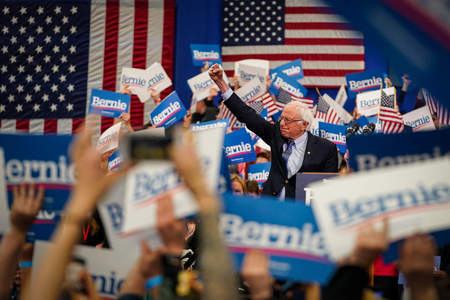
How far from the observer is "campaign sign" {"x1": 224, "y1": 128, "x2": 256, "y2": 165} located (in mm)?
5367

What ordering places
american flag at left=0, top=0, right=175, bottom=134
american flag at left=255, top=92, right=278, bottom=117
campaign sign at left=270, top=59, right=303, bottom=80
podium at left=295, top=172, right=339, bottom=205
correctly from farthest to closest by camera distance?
american flag at left=0, top=0, right=175, bottom=134, campaign sign at left=270, top=59, right=303, bottom=80, american flag at left=255, top=92, right=278, bottom=117, podium at left=295, top=172, right=339, bottom=205

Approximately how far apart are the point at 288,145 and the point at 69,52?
22.8 ft

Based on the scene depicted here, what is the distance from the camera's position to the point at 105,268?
1880 mm

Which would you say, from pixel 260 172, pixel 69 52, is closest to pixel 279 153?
pixel 260 172

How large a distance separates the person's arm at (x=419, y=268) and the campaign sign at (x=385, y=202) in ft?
0.26

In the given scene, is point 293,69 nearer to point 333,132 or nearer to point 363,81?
point 363,81

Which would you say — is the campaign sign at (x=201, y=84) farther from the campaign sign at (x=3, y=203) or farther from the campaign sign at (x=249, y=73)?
the campaign sign at (x=3, y=203)

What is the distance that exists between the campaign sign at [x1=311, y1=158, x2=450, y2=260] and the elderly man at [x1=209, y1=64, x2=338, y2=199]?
2.41 metres

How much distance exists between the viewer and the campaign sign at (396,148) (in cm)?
186

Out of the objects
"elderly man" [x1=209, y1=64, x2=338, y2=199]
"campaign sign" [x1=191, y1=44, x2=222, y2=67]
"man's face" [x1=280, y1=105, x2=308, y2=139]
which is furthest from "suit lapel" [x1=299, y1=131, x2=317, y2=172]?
"campaign sign" [x1=191, y1=44, x2=222, y2=67]

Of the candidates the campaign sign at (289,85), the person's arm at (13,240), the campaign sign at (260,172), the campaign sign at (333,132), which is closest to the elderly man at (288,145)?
the campaign sign at (333,132)

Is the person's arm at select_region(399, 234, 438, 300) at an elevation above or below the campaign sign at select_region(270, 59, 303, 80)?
below

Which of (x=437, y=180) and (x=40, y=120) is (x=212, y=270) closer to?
(x=437, y=180)

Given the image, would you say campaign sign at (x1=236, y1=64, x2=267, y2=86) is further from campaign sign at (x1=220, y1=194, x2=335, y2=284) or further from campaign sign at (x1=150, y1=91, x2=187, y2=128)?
campaign sign at (x1=220, y1=194, x2=335, y2=284)
